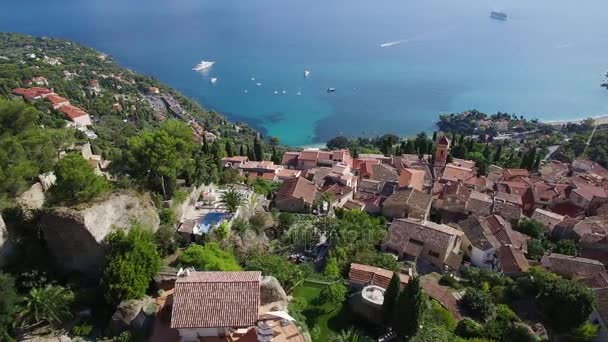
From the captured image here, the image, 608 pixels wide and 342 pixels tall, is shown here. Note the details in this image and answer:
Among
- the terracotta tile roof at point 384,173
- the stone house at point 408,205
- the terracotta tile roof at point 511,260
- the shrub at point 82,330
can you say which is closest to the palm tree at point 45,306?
the shrub at point 82,330

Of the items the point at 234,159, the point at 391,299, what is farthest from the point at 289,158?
the point at 391,299

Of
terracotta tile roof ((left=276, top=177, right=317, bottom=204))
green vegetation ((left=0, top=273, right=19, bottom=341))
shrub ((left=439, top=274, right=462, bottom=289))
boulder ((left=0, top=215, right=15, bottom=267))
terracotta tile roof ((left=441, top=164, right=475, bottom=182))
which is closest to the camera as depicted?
green vegetation ((left=0, top=273, right=19, bottom=341))

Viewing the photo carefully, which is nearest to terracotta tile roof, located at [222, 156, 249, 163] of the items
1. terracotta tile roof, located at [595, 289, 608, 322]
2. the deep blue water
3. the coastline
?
terracotta tile roof, located at [595, 289, 608, 322]

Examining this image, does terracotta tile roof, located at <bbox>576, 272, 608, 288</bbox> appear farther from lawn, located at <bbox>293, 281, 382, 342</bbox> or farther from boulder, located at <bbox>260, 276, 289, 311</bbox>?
boulder, located at <bbox>260, 276, 289, 311</bbox>

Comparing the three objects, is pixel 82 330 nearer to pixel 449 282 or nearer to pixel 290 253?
pixel 290 253

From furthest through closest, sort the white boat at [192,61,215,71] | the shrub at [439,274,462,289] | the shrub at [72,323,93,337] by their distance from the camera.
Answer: the white boat at [192,61,215,71] → the shrub at [439,274,462,289] → the shrub at [72,323,93,337]

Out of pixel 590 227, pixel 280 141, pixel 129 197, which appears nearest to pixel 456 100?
pixel 280 141

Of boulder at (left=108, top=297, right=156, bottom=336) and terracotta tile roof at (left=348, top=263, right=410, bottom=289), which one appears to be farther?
terracotta tile roof at (left=348, top=263, right=410, bottom=289)
